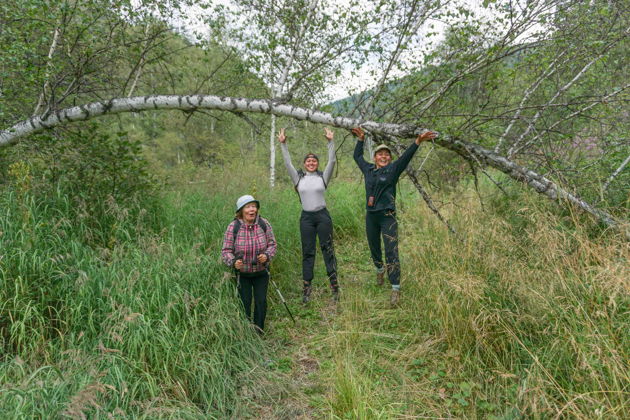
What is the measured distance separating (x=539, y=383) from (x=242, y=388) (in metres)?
2.30

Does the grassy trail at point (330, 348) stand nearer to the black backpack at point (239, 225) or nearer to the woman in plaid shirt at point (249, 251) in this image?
the woman in plaid shirt at point (249, 251)

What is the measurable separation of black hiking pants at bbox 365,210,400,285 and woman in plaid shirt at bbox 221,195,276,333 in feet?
4.91

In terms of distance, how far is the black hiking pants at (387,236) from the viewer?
153 inches

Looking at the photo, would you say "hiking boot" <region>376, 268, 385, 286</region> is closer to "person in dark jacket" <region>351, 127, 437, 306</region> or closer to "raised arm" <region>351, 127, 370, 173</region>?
"person in dark jacket" <region>351, 127, 437, 306</region>

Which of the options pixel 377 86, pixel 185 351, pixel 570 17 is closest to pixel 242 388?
pixel 185 351

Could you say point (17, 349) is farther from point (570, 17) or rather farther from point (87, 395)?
point (570, 17)

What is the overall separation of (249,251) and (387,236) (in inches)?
70.0

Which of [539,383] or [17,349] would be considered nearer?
[539,383]

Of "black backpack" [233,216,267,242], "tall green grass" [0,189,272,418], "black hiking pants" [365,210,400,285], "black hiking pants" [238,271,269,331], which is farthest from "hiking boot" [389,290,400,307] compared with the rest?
"black backpack" [233,216,267,242]

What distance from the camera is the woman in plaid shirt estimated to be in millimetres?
3316

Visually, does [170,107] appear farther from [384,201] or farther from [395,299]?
[395,299]

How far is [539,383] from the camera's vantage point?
1.88 meters

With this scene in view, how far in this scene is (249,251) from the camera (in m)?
3.33

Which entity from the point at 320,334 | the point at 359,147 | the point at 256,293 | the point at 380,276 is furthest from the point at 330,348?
the point at 359,147
